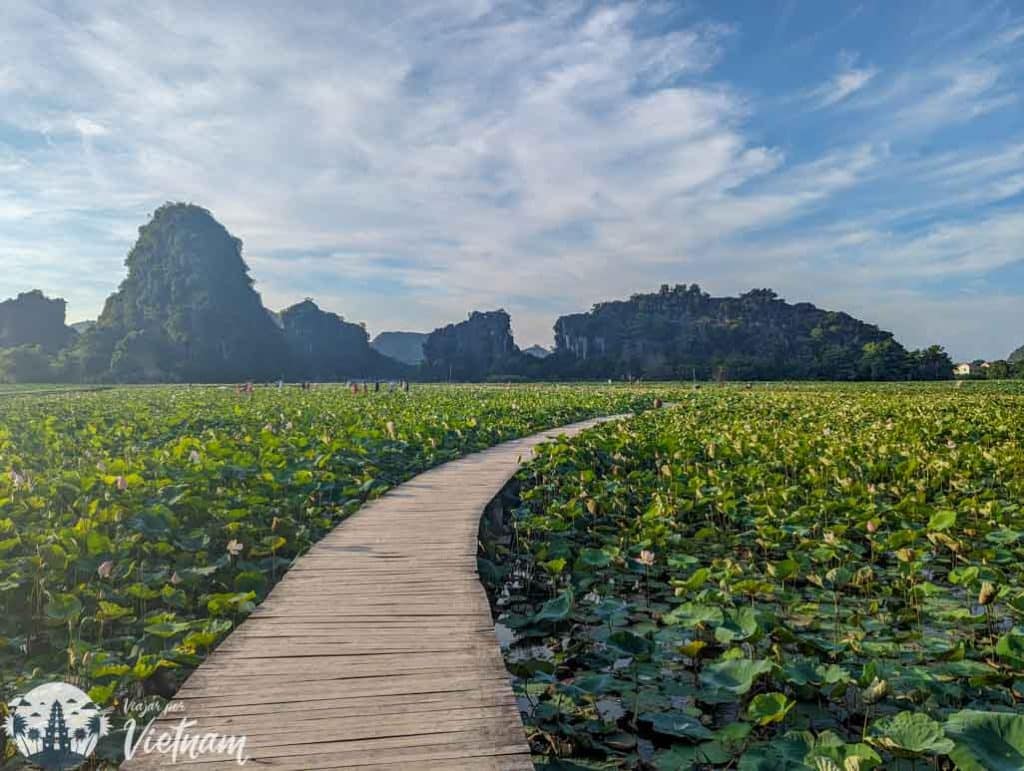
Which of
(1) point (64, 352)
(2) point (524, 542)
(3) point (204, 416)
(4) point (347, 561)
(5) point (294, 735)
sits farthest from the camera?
(1) point (64, 352)

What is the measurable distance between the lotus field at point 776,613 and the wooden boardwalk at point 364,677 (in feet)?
1.10

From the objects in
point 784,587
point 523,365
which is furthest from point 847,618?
point 523,365

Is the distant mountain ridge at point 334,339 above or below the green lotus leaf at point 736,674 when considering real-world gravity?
above

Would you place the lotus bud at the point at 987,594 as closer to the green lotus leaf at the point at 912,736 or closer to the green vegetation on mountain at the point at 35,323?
the green lotus leaf at the point at 912,736

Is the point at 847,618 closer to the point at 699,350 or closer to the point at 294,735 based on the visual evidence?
the point at 294,735

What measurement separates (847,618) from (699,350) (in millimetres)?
81724

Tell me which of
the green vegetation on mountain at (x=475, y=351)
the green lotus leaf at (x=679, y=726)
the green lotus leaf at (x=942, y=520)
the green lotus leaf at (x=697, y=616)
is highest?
the green vegetation on mountain at (x=475, y=351)

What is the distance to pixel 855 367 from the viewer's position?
5522 cm

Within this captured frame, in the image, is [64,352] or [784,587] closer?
[784,587]

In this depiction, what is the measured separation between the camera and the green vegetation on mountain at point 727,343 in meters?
55.8

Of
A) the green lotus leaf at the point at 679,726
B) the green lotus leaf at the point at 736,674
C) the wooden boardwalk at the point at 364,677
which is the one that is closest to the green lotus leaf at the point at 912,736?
the green lotus leaf at the point at 736,674

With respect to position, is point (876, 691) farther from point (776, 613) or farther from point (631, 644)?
point (776, 613)

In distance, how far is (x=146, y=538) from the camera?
3.75m

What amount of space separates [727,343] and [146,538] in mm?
83394
